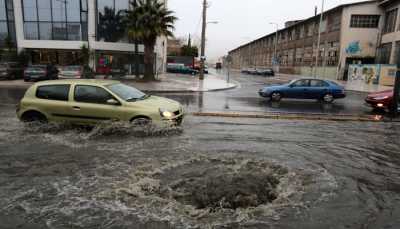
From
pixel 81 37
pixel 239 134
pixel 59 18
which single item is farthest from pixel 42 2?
pixel 239 134

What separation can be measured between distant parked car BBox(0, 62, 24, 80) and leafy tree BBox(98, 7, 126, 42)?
359 inches

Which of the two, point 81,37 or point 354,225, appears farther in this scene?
point 81,37

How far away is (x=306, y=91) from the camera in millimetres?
17859

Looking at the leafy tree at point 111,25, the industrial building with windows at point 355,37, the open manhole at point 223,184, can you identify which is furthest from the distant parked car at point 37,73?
the industrial building with windows at point 355,37

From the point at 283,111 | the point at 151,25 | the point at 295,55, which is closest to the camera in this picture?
the point at 283,111

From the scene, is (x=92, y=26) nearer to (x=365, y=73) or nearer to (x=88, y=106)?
(x=88, y=106)

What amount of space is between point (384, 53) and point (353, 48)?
4092mm

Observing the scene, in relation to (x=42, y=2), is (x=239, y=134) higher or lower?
lower

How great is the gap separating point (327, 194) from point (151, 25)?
26.0m

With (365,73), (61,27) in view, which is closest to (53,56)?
(61,27)

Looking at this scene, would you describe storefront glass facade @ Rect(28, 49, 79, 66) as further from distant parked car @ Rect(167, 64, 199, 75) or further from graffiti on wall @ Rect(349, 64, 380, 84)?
graffiti on wall @ Rect(349, 64, 380, 84)

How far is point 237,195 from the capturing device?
522 cm

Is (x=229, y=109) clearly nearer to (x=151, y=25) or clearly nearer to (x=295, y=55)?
(x=151, y=25)

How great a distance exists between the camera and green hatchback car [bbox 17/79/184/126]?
8594mm
